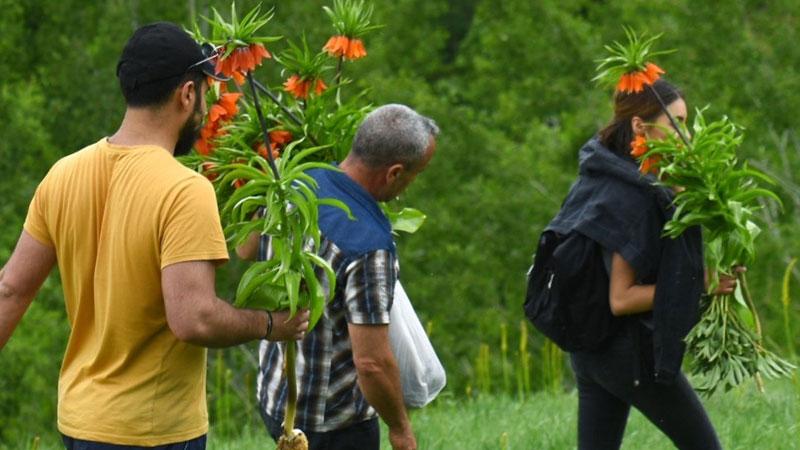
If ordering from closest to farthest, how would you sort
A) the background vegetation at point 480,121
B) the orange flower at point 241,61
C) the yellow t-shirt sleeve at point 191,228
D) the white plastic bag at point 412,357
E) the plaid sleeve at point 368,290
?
the yellow t-shirt sleeve at point 191,228, the orange flower at point 241,61, the plaid sleeve at point 368,290, the white plastic bag at point 412,357, the background vegetation at point 480,121

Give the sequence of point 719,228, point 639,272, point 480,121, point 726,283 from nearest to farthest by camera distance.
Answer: point 639,272, point 719,228, point 726,283, point 480,121

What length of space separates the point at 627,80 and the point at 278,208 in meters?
1.68

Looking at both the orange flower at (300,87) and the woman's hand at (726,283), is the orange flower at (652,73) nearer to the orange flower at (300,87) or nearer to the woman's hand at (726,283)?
the woman's hand at (726,283)

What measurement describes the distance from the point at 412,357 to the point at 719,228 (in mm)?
1139

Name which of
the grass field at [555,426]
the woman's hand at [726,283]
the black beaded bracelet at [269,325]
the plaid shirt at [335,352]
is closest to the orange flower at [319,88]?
the plaid shirt at [335,352]

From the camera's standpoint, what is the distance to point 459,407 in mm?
8086

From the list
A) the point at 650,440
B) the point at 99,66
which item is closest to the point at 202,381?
the point at 650,440

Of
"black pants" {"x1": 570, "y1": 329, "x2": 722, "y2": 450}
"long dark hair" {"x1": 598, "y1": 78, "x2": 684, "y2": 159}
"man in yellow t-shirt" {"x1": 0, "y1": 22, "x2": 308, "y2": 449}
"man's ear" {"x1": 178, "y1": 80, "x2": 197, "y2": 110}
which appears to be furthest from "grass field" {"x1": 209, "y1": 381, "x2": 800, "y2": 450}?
"man's ear" {"x1": 178, "y1": 80, "x2": 197, "y2": 110}

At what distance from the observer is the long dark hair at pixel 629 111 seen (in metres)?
4.84

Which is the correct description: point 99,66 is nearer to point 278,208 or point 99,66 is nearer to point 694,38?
point 694,38

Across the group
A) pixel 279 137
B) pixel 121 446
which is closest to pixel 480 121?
pixel 279 137

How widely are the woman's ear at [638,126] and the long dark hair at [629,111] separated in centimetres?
2

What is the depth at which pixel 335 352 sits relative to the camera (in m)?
4.15

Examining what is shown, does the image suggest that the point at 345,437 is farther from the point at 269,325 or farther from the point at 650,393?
the point at 650,393
